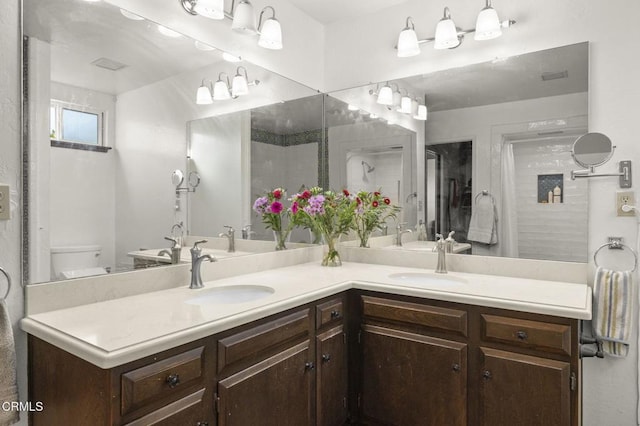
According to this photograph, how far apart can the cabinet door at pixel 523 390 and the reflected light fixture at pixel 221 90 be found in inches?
70.5

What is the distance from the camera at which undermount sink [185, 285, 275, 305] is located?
178 centimetres

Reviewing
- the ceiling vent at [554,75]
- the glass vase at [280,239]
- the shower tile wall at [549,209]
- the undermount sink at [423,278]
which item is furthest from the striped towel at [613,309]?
the glass vase at [280,239]

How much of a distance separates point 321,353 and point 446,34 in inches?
74.8

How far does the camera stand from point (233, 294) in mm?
1884

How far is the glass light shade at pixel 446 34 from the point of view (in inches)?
87.0

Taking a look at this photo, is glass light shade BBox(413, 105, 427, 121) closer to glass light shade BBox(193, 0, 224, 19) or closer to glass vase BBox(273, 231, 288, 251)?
glass vase BBox(273, 231, 288, 251)

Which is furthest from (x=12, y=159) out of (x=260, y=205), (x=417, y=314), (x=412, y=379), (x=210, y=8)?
(x=412, y=379)

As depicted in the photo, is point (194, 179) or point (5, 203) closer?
point (5, 203)

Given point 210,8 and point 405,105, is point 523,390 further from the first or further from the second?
point 210,8

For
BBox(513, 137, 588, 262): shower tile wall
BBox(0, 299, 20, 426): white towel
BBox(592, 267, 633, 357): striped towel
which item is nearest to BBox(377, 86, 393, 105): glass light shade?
BBox(513, 137, 588, 262): shower tile wall

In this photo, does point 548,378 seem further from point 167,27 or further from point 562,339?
point 167,27

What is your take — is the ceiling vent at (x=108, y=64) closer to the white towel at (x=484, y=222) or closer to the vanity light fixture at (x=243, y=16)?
the vanity light fixture at (x=243, y=16)

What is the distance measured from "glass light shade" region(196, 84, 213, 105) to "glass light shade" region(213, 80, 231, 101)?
0.13ft

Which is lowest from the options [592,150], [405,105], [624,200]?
[624,200]
